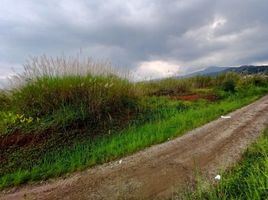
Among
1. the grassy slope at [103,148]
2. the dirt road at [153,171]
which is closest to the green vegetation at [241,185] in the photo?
the dirt road at [153,171]

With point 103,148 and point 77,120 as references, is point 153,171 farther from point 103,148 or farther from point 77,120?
point 77,120

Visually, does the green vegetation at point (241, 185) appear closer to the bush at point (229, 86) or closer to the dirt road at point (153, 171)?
the dirt road at point (153, 171)

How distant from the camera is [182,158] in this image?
18.7 feet

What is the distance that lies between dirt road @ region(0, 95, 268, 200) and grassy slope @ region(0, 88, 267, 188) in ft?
1.06

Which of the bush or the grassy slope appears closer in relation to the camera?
the grassy slope

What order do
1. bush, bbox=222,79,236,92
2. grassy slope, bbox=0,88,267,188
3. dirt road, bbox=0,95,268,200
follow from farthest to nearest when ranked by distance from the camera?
bush, bbox=222,79,236,92 → grassy slope, bbox=0,88,267,188 → dirt road, bbox=0,95,268,200

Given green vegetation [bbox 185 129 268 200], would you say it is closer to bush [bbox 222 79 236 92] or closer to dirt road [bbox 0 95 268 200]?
dirt road [bbox 0 95 268 200]

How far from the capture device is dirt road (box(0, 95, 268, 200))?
15.0ft

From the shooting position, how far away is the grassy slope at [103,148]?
229 inches

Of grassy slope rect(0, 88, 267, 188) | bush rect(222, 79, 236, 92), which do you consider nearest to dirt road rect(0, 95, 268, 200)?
grassy slope rect(0, 88, 267, 188)

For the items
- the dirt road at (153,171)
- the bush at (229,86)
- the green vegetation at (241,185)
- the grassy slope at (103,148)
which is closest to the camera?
the green vegetation at (241,185)

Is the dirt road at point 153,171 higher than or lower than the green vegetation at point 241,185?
lower

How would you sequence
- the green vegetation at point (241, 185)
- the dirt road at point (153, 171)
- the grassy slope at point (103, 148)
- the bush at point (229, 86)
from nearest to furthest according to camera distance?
the green vegetation at point (241, 185), the dirt road at point (153, 171), the grassy slope at point (103, 148), the bush at point (229, 86)

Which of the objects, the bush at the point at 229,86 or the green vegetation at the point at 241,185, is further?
the bush at the point at 229,86
